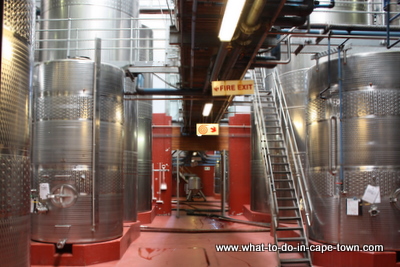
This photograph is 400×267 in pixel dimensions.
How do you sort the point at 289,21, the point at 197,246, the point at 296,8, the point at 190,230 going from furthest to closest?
the point at 190,230, the point at 197,246, the point at 289,21, the point at 296,8

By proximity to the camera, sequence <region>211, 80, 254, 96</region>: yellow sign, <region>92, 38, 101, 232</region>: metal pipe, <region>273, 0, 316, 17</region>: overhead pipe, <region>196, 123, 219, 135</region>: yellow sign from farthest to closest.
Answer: <region>196, 123, 219, 135</region>: yellow sign → <region>211, 80, 254, 96</region>: yellow sign → <region>92, 38, 101, 232</region>: metal pipe → <region>273, 0, 316, 17</region>: overhead pipe

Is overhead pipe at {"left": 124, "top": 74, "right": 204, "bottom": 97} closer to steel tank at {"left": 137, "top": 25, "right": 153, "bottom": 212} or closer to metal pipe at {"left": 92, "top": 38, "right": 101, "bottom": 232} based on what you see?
metal pipe at {"left": 92, "top": 38, "right": 101, "bottom": 232}

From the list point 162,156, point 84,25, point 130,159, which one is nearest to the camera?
point 84,25

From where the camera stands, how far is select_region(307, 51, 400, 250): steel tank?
748 centimetres

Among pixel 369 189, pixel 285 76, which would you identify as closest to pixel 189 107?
pixel 285 76

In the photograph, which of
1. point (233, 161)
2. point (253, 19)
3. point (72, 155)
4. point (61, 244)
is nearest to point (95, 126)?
point (72, 155)

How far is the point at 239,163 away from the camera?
17469mm

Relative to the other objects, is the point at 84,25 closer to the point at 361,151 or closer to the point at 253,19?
the point at 253,19

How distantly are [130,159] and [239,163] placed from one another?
6469 millimetres

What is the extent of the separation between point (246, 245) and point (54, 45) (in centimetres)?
787

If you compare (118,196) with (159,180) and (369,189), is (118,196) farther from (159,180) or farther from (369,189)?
(159,180)

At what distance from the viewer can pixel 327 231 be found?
8.05 metres

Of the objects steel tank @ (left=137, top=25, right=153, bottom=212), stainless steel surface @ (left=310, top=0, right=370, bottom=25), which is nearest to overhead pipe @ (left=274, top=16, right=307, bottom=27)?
stainless steel surface @ (left=310, top=0, right=370, bottom=25)

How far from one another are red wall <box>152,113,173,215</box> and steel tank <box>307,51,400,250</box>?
10.1 m
